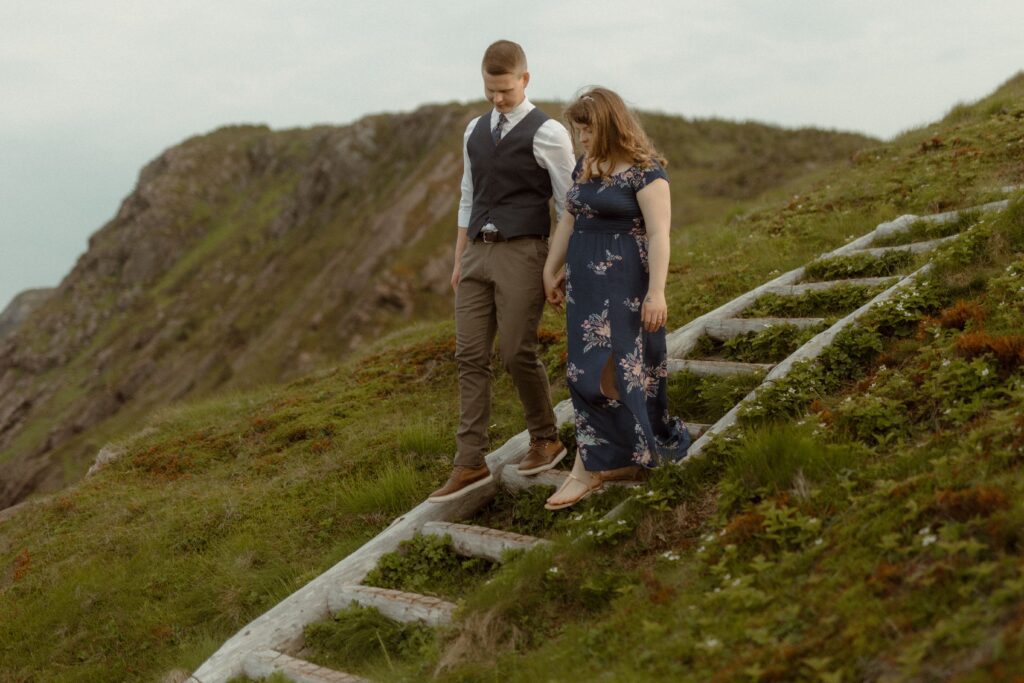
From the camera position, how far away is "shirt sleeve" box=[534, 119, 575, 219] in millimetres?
6195

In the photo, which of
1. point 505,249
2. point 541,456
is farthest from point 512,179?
point 541,456

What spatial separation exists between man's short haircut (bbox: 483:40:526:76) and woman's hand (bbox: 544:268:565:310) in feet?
4.79

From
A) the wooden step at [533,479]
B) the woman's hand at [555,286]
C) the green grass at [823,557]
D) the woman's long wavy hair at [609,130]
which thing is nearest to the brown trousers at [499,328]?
the woman's hand at [555,286]

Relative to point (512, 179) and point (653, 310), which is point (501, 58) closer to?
point (512, 179)

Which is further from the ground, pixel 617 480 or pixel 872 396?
pixel 872 396

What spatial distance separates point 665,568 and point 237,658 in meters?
3.11

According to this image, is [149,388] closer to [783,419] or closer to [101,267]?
[101,267]

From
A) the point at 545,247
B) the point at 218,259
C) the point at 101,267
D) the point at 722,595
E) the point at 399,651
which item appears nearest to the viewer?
the point at 722,595

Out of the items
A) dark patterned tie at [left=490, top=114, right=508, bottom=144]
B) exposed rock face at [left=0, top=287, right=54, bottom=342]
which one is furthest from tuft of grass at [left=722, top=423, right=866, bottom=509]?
exposed rock face at [left=0, top=287, right=54, bottom=342]

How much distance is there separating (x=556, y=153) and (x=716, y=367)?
8.63 feet

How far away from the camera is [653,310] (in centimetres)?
571

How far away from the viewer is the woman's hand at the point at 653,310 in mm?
5707

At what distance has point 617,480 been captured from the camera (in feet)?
20.3

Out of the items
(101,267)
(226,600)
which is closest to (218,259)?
(101,267)
